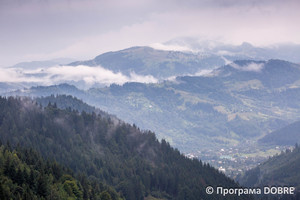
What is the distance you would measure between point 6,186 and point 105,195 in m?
57.8

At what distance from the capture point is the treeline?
132950 millimetres

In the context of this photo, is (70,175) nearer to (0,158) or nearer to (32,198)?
(0,158)

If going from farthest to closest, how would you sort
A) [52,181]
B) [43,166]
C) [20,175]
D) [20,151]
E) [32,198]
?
1. [20,151]
2. [43,166]
3. [52,181]
4. [20,175]
5. [32,198]

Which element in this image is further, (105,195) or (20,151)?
(20,151)

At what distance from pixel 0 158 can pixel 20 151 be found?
24.0 m

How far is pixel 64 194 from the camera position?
500 ft

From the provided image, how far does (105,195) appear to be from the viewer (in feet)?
585

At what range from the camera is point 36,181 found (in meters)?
145

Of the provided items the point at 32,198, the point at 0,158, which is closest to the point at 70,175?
the point at 0,158

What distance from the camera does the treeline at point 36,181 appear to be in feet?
436

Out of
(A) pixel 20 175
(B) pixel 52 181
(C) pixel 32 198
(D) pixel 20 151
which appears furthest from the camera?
(D) pixel 20 151

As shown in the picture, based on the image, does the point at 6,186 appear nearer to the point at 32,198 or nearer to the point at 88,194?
the point at 32,198

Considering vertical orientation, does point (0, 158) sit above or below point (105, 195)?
above

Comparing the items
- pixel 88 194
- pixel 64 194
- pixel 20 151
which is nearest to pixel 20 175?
pixel 64 194
